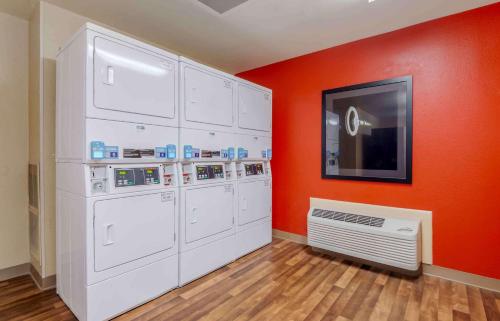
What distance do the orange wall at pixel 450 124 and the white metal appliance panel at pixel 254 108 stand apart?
96 centimetres

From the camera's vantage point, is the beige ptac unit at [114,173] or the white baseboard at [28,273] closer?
the beige ptac unit at [114,173]

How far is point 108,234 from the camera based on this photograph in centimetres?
183

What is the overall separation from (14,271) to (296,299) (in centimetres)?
287

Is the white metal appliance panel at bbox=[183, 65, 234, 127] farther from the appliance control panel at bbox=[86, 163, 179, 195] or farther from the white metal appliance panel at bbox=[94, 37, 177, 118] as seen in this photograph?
the appliance control panel at bbox=[86, 163, 179, 195]

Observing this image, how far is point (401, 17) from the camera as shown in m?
2.52

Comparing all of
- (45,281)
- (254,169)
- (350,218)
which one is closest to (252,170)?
(254,169)

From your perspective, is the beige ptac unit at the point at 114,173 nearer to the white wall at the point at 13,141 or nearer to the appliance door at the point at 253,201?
the white wall at the point at 13,141

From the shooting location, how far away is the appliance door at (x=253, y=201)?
9.89 ft

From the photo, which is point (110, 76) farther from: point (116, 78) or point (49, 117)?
point (49, 117)

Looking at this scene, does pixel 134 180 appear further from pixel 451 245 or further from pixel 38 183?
pixel 451 245

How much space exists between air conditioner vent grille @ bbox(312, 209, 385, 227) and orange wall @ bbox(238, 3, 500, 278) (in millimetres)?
224

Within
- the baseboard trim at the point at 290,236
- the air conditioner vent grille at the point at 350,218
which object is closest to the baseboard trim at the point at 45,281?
the baseboard trim at the point at 290,236

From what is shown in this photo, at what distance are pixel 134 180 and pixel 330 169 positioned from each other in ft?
7.89

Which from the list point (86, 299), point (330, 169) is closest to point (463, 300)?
point (330, 169)
